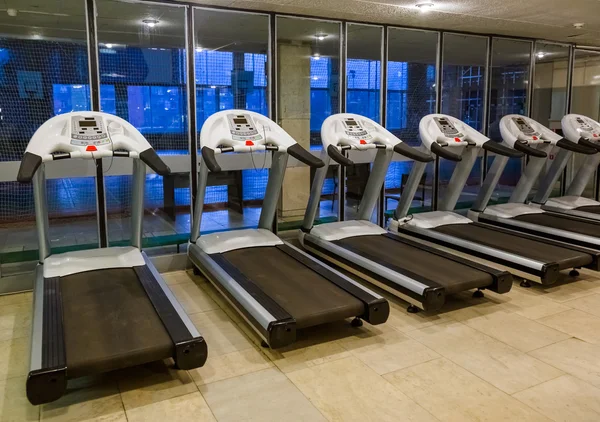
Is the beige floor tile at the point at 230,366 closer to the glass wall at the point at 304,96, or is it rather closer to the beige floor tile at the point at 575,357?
the beige floor tile at the point at 575,357

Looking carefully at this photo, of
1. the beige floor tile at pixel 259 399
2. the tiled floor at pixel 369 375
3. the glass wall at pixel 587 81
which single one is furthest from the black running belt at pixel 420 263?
the glass wall at pixel 587 81

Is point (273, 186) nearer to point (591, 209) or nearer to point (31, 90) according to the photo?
point (31, 90)

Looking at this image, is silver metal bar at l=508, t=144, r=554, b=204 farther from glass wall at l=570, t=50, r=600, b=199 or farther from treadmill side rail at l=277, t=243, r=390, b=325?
treadmill side rail at l=277, t=243, r=390, b=325

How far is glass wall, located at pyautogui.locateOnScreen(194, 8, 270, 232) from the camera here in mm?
5590

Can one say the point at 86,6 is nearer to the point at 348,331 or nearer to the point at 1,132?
the point at 1,132

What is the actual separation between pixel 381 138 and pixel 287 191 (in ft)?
6.55

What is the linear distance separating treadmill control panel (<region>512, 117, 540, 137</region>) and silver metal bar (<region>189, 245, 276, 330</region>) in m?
4.30

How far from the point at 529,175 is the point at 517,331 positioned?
353 cm

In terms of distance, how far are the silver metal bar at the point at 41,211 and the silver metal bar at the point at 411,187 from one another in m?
3.71

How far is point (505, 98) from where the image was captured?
820 cm

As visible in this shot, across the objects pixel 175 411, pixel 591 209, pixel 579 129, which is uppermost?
pixel 579 129

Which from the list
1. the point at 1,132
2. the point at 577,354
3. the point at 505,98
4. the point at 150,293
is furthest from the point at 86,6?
the point at 505,98

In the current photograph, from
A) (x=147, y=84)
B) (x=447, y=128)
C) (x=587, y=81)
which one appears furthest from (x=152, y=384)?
(x=587, y=81)

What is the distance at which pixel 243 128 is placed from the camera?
4.77 m
